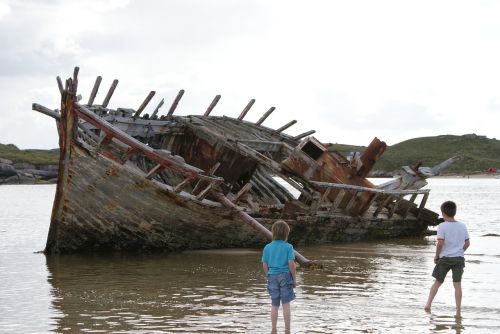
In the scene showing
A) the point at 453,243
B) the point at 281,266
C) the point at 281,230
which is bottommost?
the point at 281,266

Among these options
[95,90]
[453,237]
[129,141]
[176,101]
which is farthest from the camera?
[176,101]

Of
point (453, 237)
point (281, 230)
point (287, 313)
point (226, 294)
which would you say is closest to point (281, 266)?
point (281, 230)

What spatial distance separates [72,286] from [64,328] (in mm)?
2692

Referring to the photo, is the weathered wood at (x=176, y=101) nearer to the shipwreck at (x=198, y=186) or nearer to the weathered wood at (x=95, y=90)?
the shipwreck at (x=198, y=186)

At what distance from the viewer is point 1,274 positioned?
39.0 ft

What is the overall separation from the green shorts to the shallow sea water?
435 millimetres

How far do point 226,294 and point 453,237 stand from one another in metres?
3.10

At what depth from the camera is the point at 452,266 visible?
8.20 metres

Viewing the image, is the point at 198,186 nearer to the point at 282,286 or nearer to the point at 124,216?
the point at 124,216

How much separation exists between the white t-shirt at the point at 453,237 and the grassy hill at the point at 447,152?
12146cm

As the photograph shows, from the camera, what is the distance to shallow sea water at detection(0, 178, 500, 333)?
784 cm

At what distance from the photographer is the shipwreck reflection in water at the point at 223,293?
25.8 feet

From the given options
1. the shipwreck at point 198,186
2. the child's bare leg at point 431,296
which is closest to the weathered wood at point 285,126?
the shipwreck at point 198,186

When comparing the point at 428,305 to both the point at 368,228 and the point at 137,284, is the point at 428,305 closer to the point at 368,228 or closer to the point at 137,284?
the point at 137,284
